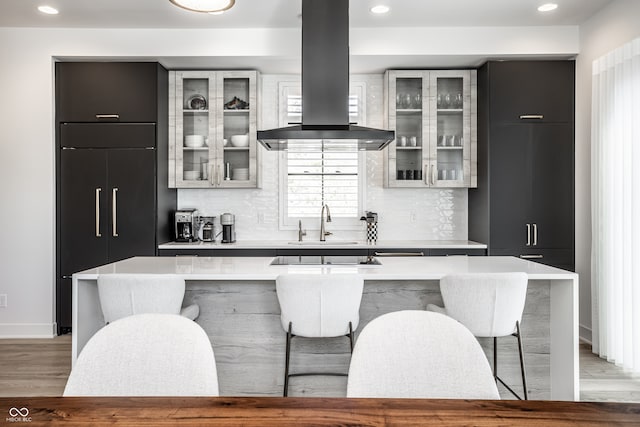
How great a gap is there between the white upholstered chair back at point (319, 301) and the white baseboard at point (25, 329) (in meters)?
3.09

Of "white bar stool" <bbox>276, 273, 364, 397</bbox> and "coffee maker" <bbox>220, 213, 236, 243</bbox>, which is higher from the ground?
"coffee maker" <bbox>220, 213, 236, 243</bbox>

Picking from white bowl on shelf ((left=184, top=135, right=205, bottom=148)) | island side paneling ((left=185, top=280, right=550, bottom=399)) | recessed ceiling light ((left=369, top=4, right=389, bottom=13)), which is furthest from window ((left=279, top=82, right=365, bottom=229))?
island side paneling ((left=185, top=280, right=550, bottom=399))

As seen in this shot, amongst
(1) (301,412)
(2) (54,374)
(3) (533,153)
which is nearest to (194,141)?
(2) (54,374)

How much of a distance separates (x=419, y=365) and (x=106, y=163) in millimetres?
3931

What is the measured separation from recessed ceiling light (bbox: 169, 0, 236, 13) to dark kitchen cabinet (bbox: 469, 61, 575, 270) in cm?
268

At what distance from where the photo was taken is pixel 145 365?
129cm

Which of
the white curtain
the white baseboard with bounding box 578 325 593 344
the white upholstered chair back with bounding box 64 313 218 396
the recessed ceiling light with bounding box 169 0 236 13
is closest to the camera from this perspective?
the white upholstered chair back with bounding box 64 313 218 396

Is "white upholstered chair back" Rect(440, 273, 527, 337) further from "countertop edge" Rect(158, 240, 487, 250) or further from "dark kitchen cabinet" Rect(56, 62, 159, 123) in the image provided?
"dark kitchen cabinet" Rect(56, 62, 159, 123)

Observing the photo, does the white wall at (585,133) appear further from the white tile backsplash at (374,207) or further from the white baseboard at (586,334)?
the white tile backsplash at (374,207)

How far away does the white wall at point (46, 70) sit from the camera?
4.27 meters

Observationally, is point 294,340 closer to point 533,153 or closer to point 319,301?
point 319,301

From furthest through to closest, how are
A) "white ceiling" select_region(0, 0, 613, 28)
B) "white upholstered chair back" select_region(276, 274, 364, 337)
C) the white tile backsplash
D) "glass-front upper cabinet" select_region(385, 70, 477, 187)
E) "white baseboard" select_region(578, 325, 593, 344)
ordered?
the white tile backsplash
"glass-front upper cabinet" select_region(385, 70, 477, 187)
"white baseboard" select_region(578, 325, 593, 344)
"white ceiling" select_region(0, 0, 613, 28)
"white upholstered chair back" select_region(276, 274, 364, 337)

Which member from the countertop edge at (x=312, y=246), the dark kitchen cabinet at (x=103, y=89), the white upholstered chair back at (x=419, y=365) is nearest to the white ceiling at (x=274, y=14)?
the dark kitchen cabinet at (x=103, y=89)

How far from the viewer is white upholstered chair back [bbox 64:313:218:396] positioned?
126 centimetres
